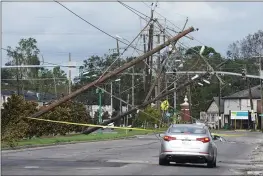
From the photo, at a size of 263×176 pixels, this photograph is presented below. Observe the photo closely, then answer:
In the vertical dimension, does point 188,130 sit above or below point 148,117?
below

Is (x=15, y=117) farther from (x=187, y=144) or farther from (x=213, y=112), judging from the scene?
(x=213, y=112)

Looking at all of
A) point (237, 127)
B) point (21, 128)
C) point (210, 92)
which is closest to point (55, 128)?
point (21, 128)

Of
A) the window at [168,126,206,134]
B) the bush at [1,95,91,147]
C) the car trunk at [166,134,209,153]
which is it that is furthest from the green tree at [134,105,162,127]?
the car trunk at [166,134,209,153]

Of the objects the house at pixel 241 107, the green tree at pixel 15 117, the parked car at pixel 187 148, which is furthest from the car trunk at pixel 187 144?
the house at pixel 241 107

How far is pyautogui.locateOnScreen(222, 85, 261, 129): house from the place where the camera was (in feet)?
375

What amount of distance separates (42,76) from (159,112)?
5924 cm

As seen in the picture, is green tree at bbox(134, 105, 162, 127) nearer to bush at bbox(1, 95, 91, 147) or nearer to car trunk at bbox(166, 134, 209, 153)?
bush at bbox(1, 95, 91, 147)

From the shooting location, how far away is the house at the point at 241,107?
375ft

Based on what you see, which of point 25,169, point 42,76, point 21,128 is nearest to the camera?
point 25,169

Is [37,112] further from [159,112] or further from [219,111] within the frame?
[219,111]

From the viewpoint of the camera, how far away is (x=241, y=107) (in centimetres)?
11800

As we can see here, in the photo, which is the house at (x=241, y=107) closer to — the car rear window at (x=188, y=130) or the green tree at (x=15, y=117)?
the green tree at (x=15, y=117)

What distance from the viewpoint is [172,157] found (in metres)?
19.5

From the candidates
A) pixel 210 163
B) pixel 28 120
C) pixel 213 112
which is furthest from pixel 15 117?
pixel 213 112
